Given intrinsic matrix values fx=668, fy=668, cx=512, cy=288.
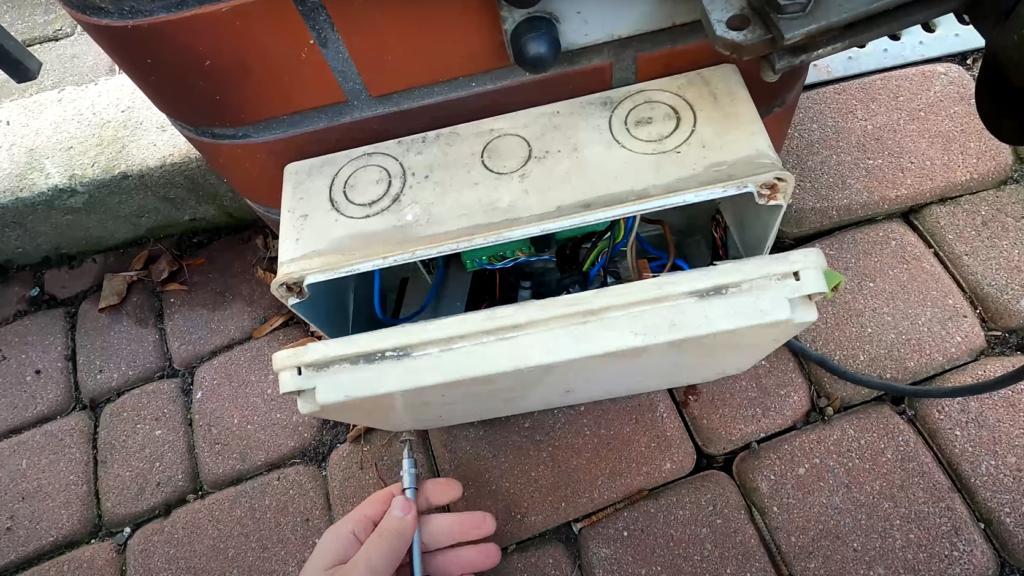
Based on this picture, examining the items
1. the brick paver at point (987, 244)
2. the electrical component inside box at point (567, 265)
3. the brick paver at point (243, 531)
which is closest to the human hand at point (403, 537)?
the brick paver at point (243, 531)

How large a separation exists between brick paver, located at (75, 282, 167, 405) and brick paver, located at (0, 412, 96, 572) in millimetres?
60

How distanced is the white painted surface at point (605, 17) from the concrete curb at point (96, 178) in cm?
67

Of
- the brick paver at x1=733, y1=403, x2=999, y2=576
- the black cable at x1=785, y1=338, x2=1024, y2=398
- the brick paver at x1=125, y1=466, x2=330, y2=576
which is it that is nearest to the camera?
the black cable at x1=785, y1=338, x2=1024, y2=398

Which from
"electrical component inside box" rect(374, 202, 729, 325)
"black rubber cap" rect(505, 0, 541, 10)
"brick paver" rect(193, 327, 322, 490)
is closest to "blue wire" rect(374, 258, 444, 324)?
"electrical component inside box" rect(374, 202, 729, 325)

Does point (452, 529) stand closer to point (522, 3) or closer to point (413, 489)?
point (413, 489)

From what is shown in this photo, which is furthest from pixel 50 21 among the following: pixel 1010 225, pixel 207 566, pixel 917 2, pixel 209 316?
pixel 1010 225

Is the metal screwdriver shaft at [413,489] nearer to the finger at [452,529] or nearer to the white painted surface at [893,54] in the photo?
the finger at [452,529]

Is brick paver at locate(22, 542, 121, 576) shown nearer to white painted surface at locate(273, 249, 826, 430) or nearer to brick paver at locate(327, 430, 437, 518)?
brick paver at locate(327, 430, 437, 518)

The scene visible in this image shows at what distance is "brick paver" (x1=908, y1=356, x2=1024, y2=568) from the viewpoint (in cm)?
82

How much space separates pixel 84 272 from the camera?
118 centimetres

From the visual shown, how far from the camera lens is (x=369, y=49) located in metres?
0.65

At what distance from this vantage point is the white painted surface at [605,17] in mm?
629

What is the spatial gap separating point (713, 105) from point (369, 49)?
1.14 feet

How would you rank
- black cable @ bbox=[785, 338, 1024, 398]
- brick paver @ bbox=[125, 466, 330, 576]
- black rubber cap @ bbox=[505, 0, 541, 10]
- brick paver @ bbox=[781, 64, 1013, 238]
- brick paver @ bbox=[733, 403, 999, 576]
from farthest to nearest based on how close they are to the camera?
brick paver @ bbox=[781, 64, 1013, 238]
brick paver @ bbox=[125, 466, 330, 576]
brick paver @ bbox=[733, 403, 999, 576]
black cable @ bbox=[785, 338, 1024, 398]
black rubber cap @ bbox=[505, 0, 541, 10]
